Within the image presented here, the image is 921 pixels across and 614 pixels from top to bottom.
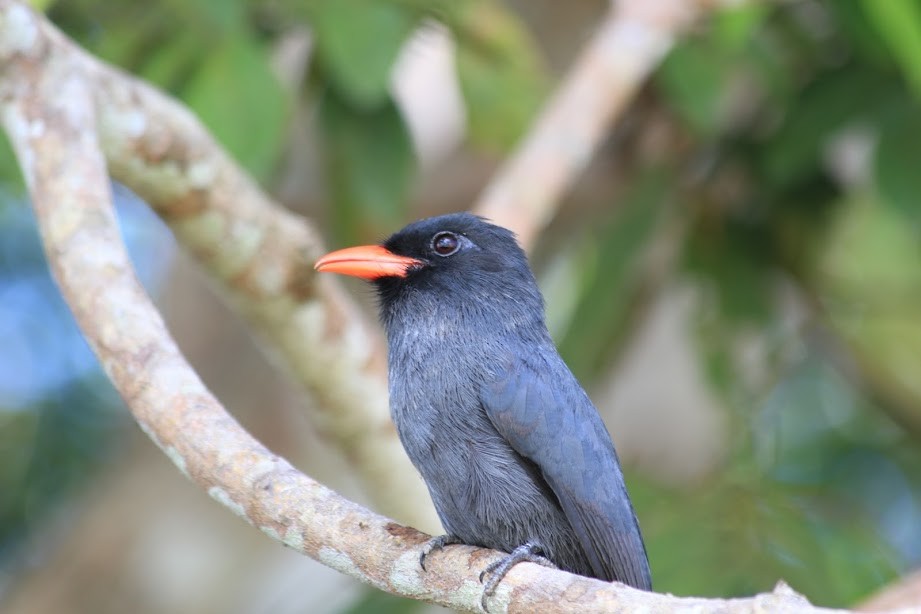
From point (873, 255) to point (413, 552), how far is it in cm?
299

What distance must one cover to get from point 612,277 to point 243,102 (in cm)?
171

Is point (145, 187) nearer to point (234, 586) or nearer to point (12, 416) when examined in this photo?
point (234, 586)

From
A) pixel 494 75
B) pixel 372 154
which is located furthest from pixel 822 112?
pixel 372 154

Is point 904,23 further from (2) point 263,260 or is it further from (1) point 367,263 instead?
(2) point 263,260


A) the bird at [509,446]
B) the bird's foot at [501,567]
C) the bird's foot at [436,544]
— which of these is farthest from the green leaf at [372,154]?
the bird's foot at [501,567]

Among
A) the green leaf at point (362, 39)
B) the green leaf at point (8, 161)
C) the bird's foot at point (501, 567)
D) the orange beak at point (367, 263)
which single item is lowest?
the bird's foot at point (501, 567)

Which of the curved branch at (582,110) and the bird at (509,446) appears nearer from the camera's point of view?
the bird at (509,446)

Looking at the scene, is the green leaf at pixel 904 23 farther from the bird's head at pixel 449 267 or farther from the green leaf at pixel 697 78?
the bird's head at pixel 449 267

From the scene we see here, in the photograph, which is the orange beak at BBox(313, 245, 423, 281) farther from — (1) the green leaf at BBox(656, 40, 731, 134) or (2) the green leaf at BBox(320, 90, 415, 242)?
(1) the green leaf at BBox(656, 40, 731, 134)

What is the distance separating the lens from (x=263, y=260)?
12.6ft

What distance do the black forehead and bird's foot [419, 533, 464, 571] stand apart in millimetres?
790

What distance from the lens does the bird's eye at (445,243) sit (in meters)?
3.26

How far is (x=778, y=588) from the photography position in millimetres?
1879

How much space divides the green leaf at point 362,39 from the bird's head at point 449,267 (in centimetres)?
72
